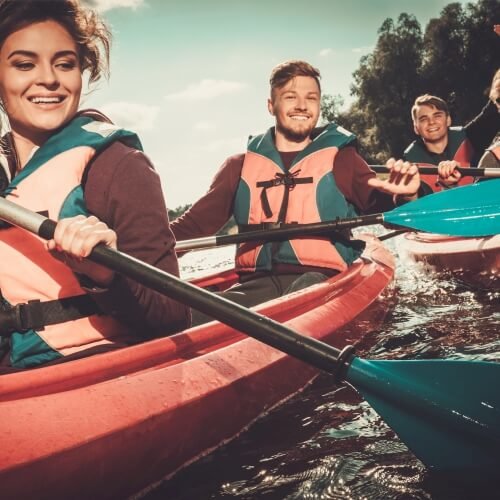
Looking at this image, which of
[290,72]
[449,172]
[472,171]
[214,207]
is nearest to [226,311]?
[214,207]

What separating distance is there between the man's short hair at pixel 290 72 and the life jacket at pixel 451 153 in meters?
2.97

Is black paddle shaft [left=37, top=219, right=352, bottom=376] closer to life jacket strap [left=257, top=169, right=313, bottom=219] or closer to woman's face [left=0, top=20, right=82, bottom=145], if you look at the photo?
woman's face [left=0, top=20, right=82, bottom=145]

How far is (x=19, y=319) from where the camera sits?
1.48 metres

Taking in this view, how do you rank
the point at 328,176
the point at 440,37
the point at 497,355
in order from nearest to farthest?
the point at 497,355
the point at 328,176
the point at 440,37

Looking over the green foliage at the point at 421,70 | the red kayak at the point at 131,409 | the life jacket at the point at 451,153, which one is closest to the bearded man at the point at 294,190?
the red kayak at the point at 131,409

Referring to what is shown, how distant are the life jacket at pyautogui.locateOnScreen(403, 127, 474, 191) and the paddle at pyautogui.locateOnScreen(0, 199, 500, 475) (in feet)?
15.4

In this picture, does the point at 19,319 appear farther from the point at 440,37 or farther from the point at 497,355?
the point at 440,37

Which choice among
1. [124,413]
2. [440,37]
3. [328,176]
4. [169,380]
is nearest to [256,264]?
[328,176]

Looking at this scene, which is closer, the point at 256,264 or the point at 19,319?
the point at 19,319

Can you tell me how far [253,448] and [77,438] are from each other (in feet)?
2.30

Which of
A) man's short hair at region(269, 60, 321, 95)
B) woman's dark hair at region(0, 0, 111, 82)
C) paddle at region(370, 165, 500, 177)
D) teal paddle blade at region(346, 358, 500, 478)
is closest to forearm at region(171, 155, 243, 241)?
man's short hair at region(269, 60, 321, 95)

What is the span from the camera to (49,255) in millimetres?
1557

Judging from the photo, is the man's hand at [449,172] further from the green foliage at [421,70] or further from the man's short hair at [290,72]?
the green foliage at [421,70]

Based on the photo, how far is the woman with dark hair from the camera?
1501mm
